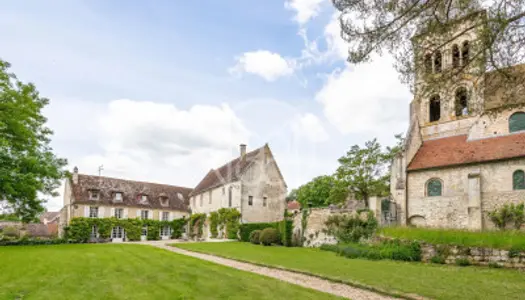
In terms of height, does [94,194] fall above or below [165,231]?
above

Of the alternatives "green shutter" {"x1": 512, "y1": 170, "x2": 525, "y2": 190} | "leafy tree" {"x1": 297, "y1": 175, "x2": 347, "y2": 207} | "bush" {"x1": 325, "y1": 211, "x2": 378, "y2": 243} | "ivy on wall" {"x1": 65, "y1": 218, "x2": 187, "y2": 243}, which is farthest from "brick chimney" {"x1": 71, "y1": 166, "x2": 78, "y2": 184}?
"green shutter" {"x1": 512, "y1": 170, "x2": 525, "y2": 190}

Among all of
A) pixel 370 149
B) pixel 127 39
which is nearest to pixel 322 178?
pixel 370 149

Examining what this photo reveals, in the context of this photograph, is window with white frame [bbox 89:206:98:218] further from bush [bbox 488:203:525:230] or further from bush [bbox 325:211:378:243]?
bush [bbox 488:203:525:230]

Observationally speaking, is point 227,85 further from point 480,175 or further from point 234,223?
point 234,223

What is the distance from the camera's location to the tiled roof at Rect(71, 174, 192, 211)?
36.0 metres

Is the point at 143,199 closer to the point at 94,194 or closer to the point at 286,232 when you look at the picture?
the point at 94,194

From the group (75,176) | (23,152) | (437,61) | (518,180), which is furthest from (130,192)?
(437,61)

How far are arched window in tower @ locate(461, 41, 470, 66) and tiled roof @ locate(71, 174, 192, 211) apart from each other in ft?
116

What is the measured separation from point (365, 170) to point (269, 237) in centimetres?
1326

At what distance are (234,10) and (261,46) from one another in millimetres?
2164

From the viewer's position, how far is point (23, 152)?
65.4 ft

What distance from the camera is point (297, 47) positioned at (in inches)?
464

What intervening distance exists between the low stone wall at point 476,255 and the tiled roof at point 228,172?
19.1 m

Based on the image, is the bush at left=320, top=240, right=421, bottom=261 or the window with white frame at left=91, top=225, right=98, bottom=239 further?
the window with white frame at left=91, top=225, right=98, bottom=239
